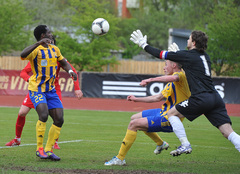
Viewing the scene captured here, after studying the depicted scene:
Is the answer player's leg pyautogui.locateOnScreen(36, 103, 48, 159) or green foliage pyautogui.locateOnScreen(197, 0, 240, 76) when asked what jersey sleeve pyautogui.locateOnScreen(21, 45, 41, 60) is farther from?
green foliage pyautogui.locateOnScreen(197, 0, 240, 76)

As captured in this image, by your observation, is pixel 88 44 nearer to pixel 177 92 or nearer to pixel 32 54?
pixel 32 54

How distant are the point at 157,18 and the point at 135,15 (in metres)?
4.32

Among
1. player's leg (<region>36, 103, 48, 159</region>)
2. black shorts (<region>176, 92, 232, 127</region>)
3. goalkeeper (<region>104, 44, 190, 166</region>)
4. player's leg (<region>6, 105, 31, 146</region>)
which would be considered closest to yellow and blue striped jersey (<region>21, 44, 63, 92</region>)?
player's leg (<region>36, 103, 48, 159</region>)

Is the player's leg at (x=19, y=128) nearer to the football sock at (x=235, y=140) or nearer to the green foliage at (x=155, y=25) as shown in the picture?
the football sock at (x=235, y=140)

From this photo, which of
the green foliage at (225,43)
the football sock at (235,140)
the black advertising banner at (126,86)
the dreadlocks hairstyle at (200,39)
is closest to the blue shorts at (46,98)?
the dreadlocks hairstyle at (200,39)

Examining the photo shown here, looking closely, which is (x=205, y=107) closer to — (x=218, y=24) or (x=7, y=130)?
(x=7, y=130)

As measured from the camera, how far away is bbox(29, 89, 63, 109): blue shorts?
7.94 m

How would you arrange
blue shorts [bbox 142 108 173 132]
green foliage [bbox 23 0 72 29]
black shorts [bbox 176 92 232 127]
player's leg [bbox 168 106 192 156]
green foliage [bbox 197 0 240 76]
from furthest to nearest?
1. green foliage [bbox 23 0 72 29]
2. green foliage [bbox 197 0 240 76]
3. blue shorts [bbox 142 108 173 132]
4. black shorts [bbox 176 92 232 127]
5. player's leg [bbox 168 106 192 156]

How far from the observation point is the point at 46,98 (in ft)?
26.8

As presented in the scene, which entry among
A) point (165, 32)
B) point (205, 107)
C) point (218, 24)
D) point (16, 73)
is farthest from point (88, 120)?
point (165, 32)

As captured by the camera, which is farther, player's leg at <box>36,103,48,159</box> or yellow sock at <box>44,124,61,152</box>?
yellow sock at <box>44,124,61,152</box>

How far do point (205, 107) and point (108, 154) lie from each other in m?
2.66

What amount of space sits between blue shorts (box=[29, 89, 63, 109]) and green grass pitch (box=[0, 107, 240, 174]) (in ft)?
3.24

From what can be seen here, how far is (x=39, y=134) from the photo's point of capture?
7.96 meters
